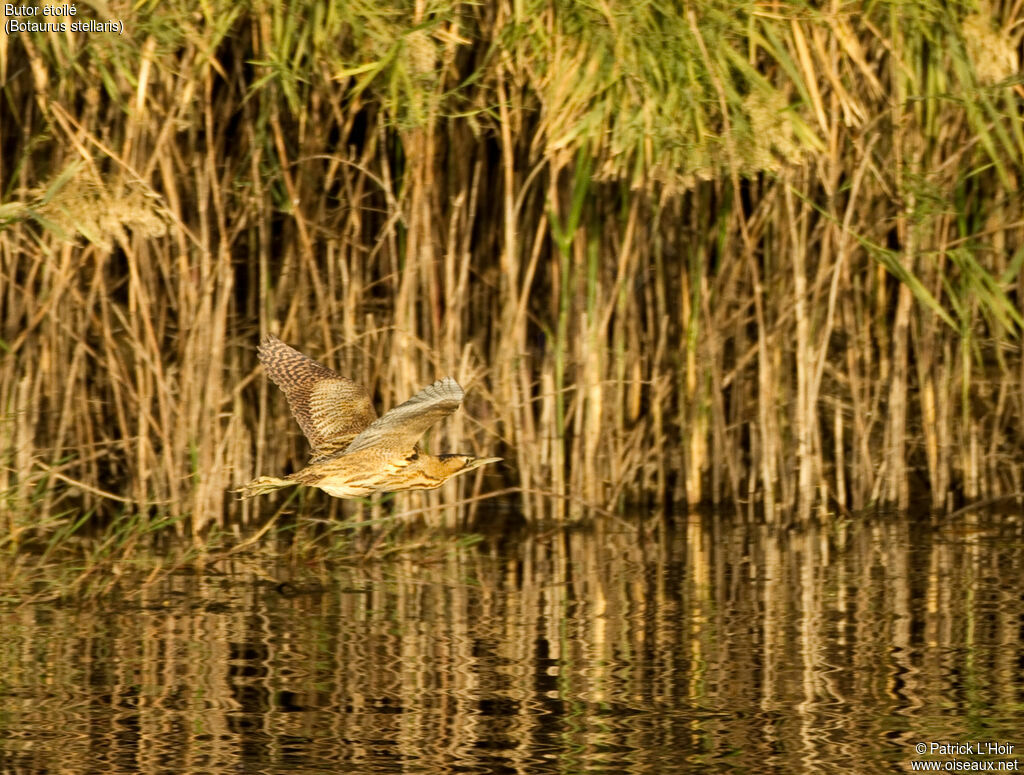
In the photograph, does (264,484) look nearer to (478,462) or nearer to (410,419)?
(410,419)

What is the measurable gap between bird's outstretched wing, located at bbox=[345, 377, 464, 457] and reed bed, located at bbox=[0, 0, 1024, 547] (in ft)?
4.13

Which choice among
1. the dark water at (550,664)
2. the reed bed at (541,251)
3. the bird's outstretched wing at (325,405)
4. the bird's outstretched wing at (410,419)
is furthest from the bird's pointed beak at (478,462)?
the reed bed at (541,251)

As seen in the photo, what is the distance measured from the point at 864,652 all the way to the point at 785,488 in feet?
7.09

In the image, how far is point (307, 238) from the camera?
7.33m

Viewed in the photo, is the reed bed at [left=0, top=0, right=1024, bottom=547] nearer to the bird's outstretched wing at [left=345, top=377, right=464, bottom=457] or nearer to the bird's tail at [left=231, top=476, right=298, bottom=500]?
the bird's tail at [left=231, top=476, right=298, bottom=500]

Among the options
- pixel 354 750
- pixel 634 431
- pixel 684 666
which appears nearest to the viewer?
pixel 354 750

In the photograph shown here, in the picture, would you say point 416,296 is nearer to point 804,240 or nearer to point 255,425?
point 255,425

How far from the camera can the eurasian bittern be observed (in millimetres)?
5285

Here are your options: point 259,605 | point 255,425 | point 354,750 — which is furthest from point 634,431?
point 354,750

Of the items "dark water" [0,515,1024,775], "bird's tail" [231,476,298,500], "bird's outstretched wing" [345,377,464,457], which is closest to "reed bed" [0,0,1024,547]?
"dark water" [0,515,1024,775]

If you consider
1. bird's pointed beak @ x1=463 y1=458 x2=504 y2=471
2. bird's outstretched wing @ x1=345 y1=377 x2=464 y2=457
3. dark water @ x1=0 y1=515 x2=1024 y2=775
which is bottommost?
dark water @ x1=0 y1=515 x2=1024 y2=775

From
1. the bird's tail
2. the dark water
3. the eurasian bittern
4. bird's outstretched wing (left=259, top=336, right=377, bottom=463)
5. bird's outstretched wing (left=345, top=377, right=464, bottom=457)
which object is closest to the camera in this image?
the dark water

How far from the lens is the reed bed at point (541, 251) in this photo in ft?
21.8

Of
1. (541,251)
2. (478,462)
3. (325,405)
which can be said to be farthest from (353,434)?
(541,251)
